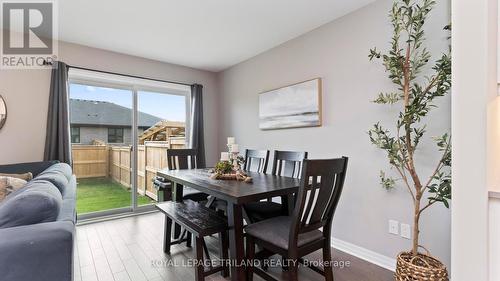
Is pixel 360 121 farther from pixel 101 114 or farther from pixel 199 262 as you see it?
pixel 101 114

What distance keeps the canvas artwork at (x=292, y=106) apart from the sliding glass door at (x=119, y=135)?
5.49 feet

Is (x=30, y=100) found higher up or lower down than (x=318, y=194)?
higher up

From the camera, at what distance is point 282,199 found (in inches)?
92.9

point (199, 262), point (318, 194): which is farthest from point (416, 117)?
point (199, 262)

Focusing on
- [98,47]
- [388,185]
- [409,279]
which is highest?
[98,47]

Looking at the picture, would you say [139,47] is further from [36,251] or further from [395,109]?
[395,109]

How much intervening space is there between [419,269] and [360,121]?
134cm

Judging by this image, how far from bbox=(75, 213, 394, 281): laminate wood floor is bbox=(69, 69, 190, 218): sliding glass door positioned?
735 millimetres

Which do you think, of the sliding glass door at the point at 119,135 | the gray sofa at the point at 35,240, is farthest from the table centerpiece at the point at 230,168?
the sliding glass door at the point at 119,135

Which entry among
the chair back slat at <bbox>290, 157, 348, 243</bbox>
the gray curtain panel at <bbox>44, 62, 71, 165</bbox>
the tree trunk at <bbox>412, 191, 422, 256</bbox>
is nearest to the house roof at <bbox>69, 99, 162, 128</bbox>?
the gray curtain panel at <bbox>44, 62, 71, 165</bbox>

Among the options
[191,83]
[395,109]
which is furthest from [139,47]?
[395,109]

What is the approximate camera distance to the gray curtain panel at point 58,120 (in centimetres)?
309

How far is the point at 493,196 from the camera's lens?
1.19 m

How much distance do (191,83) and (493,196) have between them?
162 inches
